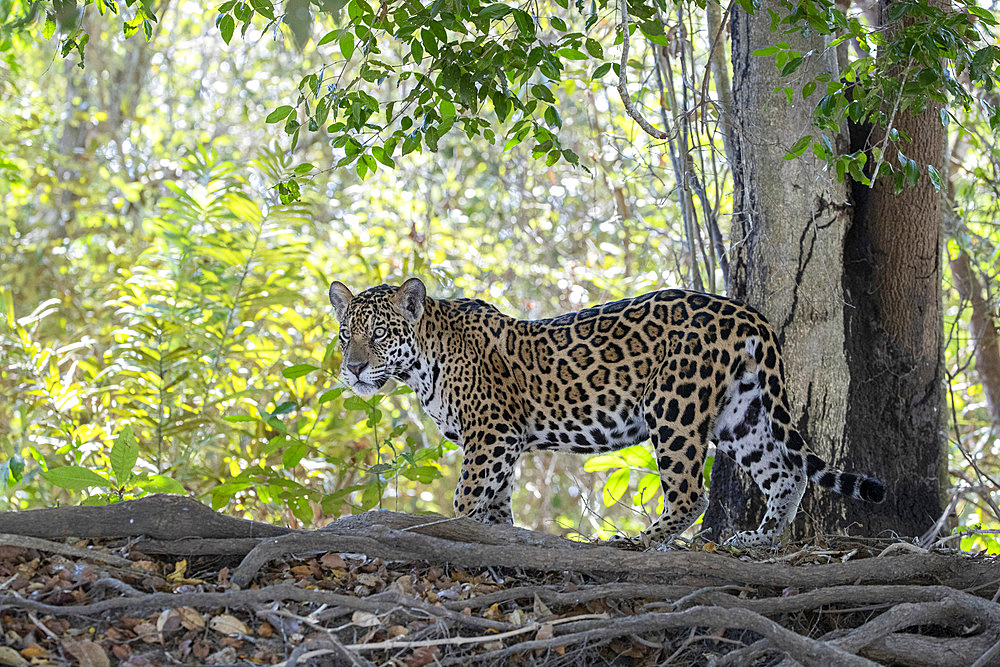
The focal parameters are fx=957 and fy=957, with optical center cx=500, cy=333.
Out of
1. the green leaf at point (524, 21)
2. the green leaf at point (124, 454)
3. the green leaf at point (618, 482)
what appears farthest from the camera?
the green leaf at point (618, 482)

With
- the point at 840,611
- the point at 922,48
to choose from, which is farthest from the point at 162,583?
the point at 922,48

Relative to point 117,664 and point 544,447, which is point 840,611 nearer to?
point 544,447

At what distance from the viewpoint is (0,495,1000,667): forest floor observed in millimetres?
3973

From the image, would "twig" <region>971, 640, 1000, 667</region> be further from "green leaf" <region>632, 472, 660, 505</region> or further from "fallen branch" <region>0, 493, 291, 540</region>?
"fallen branch" <region>0, 493, 291, 540</region>

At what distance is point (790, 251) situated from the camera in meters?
6.24

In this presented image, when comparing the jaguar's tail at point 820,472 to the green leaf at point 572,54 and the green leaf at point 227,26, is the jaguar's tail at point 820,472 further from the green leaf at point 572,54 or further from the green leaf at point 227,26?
the green leaf at point 227,26

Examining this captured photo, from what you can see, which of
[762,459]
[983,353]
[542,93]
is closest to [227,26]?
[542,93]

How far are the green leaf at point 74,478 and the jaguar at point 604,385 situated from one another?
193cm

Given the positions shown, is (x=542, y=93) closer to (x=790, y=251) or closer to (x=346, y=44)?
(x=346, y=44)

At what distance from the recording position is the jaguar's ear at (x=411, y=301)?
6.77 m

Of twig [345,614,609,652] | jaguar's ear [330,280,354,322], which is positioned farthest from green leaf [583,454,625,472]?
twig [345,614,609,652]

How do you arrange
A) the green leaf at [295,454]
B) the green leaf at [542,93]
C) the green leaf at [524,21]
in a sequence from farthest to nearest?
the green leaf at [295,454] → the green leaf at [542,93] → the green leaf at [524,21]

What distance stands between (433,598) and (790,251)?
3.35 m

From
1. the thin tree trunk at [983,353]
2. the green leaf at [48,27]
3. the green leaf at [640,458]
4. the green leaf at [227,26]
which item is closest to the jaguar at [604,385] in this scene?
the green leaf at [640,458]
